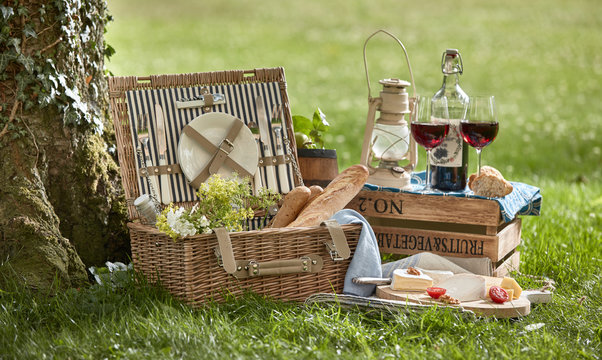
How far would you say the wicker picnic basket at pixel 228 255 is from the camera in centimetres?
288

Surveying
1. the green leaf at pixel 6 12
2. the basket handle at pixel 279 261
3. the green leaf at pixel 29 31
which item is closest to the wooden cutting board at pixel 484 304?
the basket handle at pixel 279 261

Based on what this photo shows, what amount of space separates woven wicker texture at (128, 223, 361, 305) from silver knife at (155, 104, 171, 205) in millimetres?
302

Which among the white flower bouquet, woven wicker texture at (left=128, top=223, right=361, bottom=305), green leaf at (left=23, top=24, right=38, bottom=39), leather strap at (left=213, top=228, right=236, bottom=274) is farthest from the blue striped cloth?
green leaf at (left=23, top=24, right=38, bottom=39)

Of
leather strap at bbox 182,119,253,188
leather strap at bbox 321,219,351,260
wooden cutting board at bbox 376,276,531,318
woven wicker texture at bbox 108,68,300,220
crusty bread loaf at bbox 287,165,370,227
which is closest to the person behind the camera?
wooden cutting board at bbox 376,276,531,318

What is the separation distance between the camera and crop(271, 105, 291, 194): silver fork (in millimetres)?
3539

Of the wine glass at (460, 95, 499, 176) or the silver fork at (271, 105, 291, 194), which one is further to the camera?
the silver fork at (271, 105, 291, 194)

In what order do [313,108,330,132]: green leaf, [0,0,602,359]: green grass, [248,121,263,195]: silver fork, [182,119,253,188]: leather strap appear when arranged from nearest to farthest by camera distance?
1. [0,0,602,359]: green grass
2. [182,119,253,188]: leather strap
3. [248,121,263,195]: silver fork
4. [313,108,330,132]: green leaf

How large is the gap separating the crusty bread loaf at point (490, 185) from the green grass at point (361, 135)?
56cm

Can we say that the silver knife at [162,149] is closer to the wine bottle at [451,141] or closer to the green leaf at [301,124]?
the green leaf at [301,124]

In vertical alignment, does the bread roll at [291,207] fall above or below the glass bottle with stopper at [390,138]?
A: below

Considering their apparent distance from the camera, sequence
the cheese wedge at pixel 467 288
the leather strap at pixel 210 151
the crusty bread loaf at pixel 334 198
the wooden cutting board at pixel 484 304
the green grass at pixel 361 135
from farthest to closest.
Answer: the leather strap at pixel 210 151, the crusty bread loaf at pixel 334 198, the cheese wedge at pixel 467 288, the wooden cutting board at pixel 484 304, the green grass at pixel 361 135

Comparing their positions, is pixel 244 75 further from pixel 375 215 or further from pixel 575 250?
pixel 575 250

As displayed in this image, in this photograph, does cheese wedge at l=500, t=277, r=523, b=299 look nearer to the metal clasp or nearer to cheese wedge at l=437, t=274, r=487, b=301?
cheese wedge at l=437, t=274, r=487, b=301

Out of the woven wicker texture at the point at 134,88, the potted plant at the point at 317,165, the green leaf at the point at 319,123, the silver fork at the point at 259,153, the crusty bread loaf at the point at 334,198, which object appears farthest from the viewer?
the green leaf at the point at 319,123
